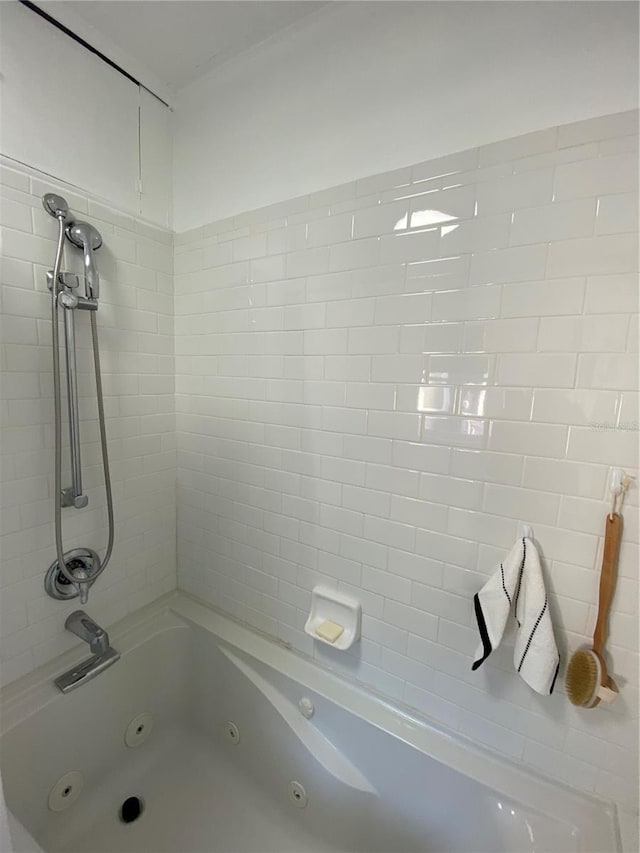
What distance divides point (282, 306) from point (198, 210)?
0.58 meters

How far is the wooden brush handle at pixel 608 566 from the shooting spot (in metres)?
0.82

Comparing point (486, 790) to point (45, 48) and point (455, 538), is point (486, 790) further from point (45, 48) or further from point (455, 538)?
point (45, 48)

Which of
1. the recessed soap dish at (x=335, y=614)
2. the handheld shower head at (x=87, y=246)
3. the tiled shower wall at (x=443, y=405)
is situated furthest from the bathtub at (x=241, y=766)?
the handheld shower head at (x=87, y=246)

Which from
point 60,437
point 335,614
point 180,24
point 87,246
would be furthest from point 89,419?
point 180,24

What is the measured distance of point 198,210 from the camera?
55.9 inches

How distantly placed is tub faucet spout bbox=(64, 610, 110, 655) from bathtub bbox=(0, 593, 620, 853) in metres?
0.11

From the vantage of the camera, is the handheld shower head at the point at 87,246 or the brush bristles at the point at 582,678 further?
the handheld shower head at the point at 87,246

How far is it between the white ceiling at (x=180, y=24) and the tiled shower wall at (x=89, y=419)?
50 cm

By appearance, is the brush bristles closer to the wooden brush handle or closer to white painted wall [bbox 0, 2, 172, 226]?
the wooden brush handle

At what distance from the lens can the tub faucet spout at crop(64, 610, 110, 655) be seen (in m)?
1.24

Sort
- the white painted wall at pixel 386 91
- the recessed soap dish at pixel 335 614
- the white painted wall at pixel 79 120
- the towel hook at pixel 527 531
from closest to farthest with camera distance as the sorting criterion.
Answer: the white painted wall at pixel 386 91
the towel hook at pixel 527 531
the white painted wall at pixel 79 120
the recessed soap dish at pixel 335 614

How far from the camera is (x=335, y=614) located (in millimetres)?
1229

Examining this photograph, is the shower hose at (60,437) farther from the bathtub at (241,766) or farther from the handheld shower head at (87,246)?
the bathtub at (241,766)

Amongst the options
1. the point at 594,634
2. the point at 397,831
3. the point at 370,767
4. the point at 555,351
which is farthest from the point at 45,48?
the point at 397,831
